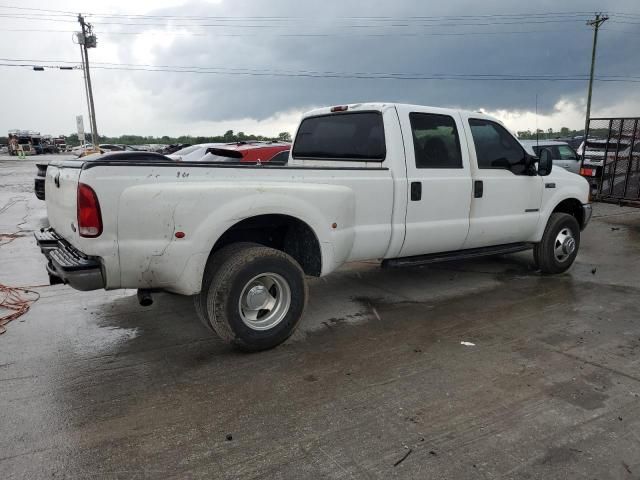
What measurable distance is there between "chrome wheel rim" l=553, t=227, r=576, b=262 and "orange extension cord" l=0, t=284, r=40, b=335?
6198 mm

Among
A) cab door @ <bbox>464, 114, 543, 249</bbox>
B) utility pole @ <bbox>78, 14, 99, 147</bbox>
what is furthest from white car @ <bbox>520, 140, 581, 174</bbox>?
utility pole @ <bbox>78, 14, 99, 147</bbox>

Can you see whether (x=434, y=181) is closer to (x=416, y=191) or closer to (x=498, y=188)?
(x=416, y=191)

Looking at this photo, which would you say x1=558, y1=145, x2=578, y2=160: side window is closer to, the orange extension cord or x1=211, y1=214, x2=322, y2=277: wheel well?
x1=211, y1=214, x2=322, y2=277: wheel well

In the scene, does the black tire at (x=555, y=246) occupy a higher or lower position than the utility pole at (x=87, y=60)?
lower

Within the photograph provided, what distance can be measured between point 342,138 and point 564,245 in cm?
328

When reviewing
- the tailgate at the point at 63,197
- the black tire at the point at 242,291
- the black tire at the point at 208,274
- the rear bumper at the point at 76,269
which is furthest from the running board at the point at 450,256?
the tailgate at the point at 63,197

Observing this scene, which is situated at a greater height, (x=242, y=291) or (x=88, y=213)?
(x=88, y=213)

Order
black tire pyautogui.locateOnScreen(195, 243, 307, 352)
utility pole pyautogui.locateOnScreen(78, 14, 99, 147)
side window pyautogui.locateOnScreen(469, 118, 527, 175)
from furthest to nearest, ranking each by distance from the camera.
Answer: utility pole pyautogui.locateOnScreen(78, 14, 99, 147) < side window pyautogui.locateOnScreen(469, 118, 527, 175) < black tire pyautogui.locateOnScreen(195, 243, 307, 352)

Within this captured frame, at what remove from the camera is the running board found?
512 centimetres

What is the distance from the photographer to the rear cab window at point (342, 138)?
506 centimetres

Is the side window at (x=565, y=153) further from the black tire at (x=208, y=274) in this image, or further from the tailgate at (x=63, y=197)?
the tailgate at (x=63, y=197)

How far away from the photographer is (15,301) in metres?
5.66

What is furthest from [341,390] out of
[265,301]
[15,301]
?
[15,301]

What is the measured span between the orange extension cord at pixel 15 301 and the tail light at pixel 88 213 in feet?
6.76
